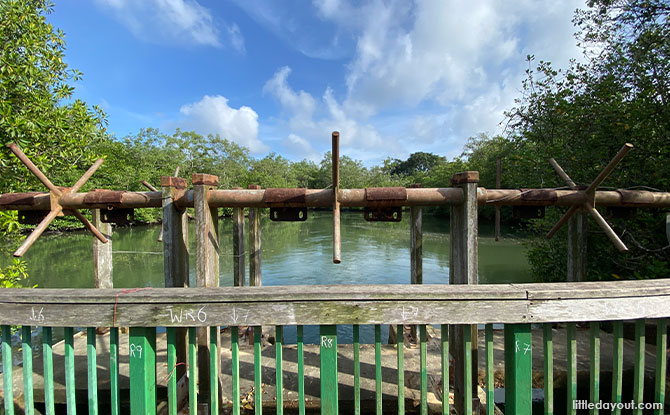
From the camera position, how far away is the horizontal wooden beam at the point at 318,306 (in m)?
1.19

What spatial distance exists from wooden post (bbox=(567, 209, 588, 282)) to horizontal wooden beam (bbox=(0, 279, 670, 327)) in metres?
2.58

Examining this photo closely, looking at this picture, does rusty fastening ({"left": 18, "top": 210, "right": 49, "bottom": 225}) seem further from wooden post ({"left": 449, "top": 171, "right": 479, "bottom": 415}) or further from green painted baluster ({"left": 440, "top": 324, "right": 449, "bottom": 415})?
wooden post ({"left": 449, "top": 171, "right": 479, "bottom": 415})

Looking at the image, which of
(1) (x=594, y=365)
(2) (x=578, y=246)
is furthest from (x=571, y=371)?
(2) (x=578, y=246)

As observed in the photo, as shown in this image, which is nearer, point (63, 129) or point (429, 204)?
point (429, 204)

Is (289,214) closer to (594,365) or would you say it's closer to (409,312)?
(409,312)

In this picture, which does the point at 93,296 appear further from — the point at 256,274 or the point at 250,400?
the point at 256,274

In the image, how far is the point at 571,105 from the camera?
16.2ft

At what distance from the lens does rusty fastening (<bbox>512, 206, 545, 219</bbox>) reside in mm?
2598

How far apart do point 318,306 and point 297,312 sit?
0.08 m

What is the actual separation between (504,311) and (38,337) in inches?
274

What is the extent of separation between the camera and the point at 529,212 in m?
2.61

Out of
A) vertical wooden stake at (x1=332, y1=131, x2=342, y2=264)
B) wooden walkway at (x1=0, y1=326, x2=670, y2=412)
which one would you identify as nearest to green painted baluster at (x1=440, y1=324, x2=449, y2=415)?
vertical wooden stake at (x1=332, y1=131, x2=342, y2=264)

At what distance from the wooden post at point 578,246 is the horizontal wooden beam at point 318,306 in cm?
258

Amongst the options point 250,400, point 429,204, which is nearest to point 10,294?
point 250,400
